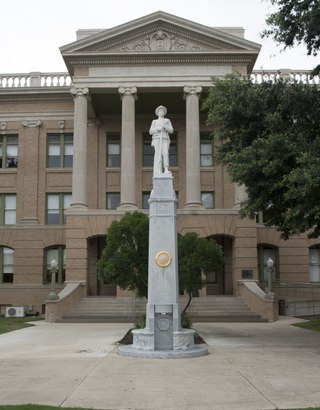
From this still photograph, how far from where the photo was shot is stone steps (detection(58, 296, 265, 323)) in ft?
94.2

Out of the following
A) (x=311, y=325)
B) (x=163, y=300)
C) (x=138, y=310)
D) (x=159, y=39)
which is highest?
(x=159, y=39)

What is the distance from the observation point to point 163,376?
11766 millimetres

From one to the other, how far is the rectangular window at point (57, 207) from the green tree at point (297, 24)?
2477cm

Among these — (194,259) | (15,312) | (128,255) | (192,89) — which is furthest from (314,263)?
(128,255)

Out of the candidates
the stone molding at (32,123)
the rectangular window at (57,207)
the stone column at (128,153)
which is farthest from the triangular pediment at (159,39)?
the rectangular window at (57,207)

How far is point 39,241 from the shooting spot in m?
38.5

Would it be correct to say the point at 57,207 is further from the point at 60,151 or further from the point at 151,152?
the point at 151,152

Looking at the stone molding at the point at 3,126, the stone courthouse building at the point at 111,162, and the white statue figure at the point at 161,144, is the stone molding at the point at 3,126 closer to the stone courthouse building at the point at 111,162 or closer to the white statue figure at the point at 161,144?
the stone courthouse building at the point at 111,162

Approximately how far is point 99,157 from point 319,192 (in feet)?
84.8

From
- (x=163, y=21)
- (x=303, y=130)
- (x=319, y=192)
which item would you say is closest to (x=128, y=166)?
(x=163, y=21)

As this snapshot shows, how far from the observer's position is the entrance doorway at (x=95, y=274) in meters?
35.8

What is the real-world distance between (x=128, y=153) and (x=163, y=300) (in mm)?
19941

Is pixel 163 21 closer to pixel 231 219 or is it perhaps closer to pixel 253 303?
pixel 231 219

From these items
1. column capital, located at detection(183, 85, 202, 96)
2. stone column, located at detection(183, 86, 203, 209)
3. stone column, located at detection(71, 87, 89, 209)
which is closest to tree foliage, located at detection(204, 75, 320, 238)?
stone column, located at detection(183, 86, 203, 209)
